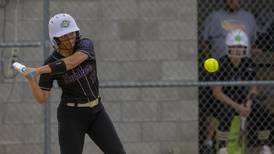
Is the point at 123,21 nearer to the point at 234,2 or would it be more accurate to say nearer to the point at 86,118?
the point at 234,2

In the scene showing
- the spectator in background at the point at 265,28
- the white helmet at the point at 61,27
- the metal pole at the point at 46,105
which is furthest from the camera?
the spectator in background at the point at 265,28

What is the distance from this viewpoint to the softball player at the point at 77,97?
20.6 feet

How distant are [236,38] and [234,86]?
0.51 metres

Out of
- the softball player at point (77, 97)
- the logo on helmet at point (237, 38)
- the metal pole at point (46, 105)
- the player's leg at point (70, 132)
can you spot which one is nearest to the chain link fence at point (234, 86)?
the logo on helmet at point (237, 38)

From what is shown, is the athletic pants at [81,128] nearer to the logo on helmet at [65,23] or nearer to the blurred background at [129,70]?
the logo on helmet at [65,23]

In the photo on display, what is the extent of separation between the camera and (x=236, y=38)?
799 centimetres

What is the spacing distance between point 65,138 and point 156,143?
2027mm

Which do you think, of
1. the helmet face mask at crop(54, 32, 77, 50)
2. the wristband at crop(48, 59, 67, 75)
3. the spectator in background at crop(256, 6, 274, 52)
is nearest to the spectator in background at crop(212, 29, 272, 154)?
the spectator in background at crop(256, 6, 274, 52)

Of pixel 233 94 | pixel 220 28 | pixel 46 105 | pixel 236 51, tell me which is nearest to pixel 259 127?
pixel 233 94

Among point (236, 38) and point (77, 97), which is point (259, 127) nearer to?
point (236, 38)

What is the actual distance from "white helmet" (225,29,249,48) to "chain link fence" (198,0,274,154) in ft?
0.27

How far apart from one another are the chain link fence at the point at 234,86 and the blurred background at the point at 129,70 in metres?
0.08

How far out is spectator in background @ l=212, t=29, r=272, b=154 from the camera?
26.2 ft

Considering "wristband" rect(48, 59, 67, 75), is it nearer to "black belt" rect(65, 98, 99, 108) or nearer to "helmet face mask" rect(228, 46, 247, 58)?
"black belt" rect(65, 98, 99, 108)
